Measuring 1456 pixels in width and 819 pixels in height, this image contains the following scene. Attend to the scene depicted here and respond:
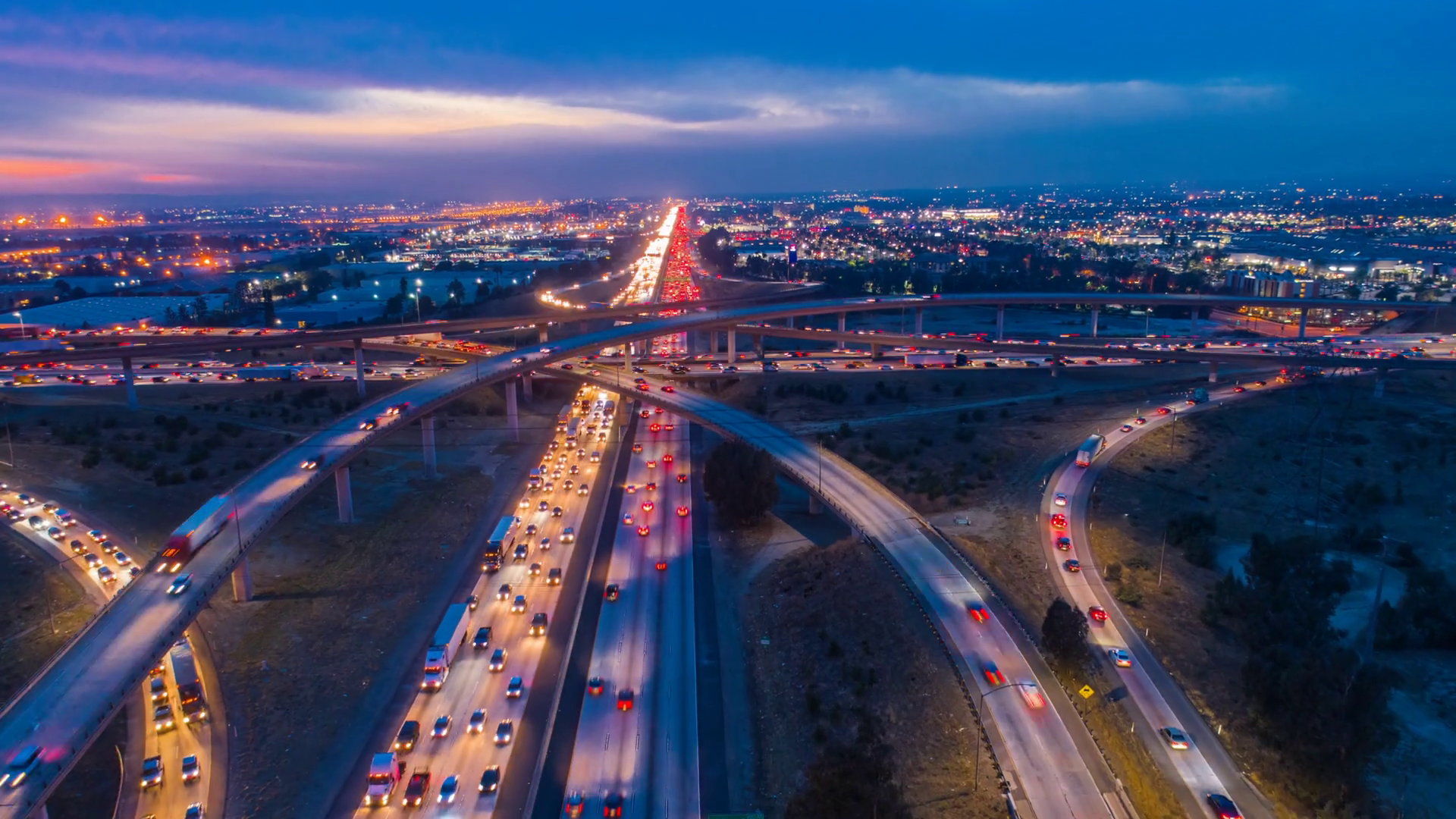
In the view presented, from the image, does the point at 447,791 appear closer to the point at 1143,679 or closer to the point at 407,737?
the point at 407,737

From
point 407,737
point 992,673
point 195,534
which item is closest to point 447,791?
point 407,737

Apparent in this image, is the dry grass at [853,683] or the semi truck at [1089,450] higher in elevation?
the semi truck at [1089,450]

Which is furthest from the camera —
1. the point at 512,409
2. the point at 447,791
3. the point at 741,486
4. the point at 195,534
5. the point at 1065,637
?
the point at 512,409

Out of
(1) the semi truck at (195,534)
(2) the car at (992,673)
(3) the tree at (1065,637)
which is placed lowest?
(2) the car at (992,673)

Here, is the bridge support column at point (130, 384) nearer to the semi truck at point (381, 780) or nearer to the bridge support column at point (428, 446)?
the bridge support column at point (428, 446)

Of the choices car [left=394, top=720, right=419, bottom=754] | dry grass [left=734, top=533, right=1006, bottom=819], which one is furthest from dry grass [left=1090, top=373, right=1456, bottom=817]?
car [left=394, top=720, right=419, bottom=754]

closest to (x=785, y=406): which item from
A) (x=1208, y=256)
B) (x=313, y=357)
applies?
(x=313, y=357)

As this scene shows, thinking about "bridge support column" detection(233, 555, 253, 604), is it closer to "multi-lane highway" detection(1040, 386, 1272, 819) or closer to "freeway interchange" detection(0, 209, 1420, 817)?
"freeway interchange" detection(0, 209, 1420, 817)

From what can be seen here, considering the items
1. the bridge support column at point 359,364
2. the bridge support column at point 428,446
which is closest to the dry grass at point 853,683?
the bridge support column at point 428,446
